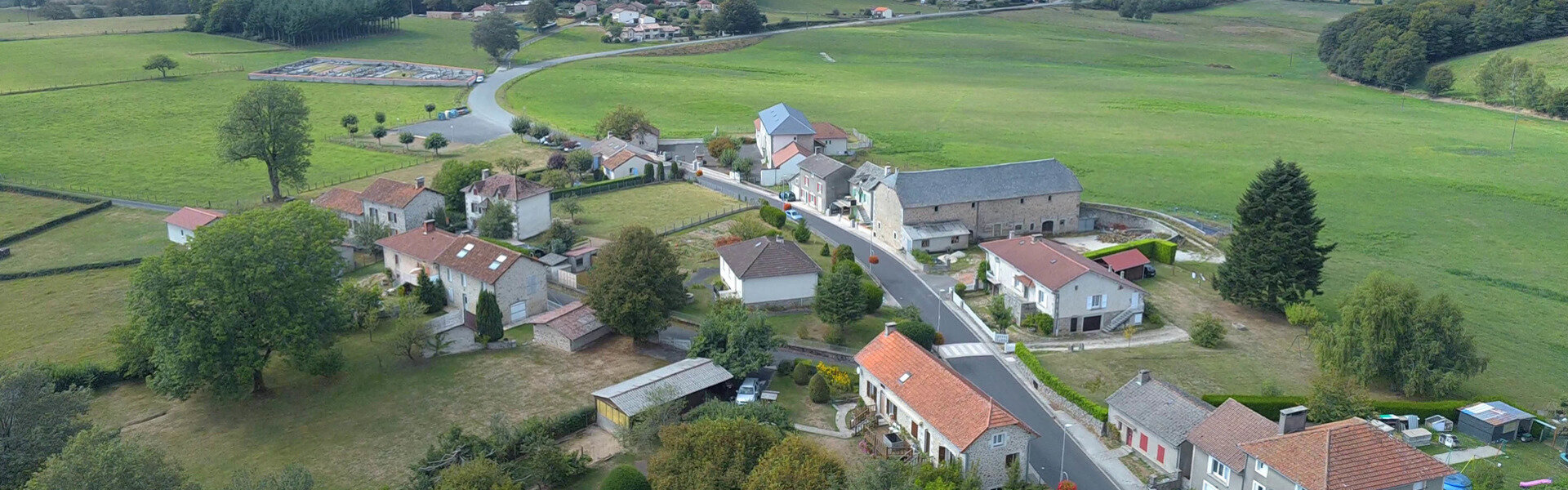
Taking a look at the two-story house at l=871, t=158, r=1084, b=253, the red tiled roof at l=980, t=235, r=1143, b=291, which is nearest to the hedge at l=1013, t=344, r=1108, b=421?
the red tiled roof at l=980, t=235, r=1143, b=291

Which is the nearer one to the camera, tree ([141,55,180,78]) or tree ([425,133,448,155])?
tree ([425,133,448,155])

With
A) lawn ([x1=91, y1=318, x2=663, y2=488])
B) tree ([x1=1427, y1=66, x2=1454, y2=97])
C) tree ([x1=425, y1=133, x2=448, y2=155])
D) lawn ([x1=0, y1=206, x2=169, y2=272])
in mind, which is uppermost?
tree ([x1=1427, y1=66, x2=1454, y2=97])

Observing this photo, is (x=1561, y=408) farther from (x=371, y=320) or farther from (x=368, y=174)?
(x=368, y=174)

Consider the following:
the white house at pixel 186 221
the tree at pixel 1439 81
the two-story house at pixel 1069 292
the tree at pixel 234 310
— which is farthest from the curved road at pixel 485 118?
the tree at pixel 1439 81

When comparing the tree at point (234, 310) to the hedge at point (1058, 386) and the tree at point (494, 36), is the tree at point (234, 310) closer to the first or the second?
the hedge at point (1058, 386)

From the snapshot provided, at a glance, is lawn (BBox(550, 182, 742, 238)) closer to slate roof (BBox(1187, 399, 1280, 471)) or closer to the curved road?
the curved road

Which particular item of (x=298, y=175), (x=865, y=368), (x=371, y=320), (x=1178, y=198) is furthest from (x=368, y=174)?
(x=1178, y=198)
